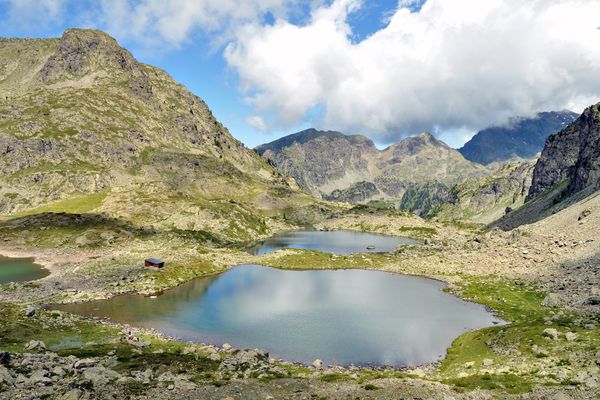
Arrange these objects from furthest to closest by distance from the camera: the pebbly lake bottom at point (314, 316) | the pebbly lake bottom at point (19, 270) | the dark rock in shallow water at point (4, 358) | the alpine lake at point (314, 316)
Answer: the pebbly lake bottom at point (19, 270) < the pebbly lake bottom at point (314, 316) < the alpine lake at point (314, 316) < the dark rock in shallow water at point (4, 358)

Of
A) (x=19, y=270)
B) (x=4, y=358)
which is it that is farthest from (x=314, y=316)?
(x=19, y=270)

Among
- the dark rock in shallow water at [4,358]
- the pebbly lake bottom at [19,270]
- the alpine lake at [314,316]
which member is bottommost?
the alpine lake at [314,316]

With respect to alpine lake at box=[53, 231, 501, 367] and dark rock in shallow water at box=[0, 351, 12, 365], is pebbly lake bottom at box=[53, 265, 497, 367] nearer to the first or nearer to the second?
alpine lake at box=[53, 231, 501, 367]

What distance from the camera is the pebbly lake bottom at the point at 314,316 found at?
66000 mm

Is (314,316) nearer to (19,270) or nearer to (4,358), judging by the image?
(4,358)

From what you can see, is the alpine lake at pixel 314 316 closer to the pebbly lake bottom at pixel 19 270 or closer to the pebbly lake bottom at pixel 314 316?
the pebbly lake bottom at pixel 314 316

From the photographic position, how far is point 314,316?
85312 millimetres

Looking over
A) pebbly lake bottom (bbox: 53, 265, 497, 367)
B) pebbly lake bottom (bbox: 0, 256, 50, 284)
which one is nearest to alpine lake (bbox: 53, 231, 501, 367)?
pebbly lake bottom (bbox: 53, 265, 497, 367)

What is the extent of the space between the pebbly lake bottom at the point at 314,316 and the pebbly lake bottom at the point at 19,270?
4135 centimetres

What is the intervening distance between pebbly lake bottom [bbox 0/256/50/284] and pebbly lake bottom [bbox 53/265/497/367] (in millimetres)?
41348

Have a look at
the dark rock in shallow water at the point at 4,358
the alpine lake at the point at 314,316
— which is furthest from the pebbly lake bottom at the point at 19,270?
the dark rock in shallow water at the point at 4,358

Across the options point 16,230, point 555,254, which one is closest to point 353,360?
point 555,254

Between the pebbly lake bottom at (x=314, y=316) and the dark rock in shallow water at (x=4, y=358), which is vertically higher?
the dark rock in shallow water at (x=4, y=358)

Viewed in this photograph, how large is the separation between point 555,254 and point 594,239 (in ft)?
34.5
